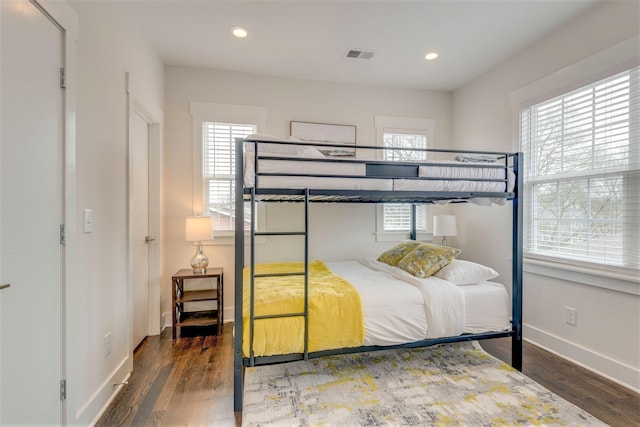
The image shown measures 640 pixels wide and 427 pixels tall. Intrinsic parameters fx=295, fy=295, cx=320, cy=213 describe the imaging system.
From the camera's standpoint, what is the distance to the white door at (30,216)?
116 cm

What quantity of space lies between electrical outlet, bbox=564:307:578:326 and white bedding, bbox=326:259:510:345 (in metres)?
0.65

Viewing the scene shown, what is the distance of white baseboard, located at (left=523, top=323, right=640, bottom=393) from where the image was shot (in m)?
2.06

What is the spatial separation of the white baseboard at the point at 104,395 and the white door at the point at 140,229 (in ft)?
1.73

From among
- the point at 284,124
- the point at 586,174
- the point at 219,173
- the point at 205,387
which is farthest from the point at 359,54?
the point at 205,387

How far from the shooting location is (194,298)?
290 cm

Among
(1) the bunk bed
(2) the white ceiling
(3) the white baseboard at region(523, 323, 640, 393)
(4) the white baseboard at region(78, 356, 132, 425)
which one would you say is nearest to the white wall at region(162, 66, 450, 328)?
(2) the white ceiling

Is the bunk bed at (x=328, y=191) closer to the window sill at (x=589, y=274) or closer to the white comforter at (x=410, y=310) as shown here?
the white comforter at (x=410, y=310)

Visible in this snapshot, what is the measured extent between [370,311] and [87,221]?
1.82 metres

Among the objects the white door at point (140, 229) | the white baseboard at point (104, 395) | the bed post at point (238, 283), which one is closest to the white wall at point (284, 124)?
the white door at point (140, 229)

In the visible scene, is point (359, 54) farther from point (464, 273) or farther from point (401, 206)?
point (464, 273)

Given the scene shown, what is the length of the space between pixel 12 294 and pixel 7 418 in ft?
1.56

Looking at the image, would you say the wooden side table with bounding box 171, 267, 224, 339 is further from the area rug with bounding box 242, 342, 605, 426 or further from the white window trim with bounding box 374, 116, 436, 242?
the white window trim with bounding box 374, 116, 436, 242

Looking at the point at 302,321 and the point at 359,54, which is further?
the point at 359,54

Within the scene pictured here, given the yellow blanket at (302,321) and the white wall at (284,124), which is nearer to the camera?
the yellow blanket at (302,321)
